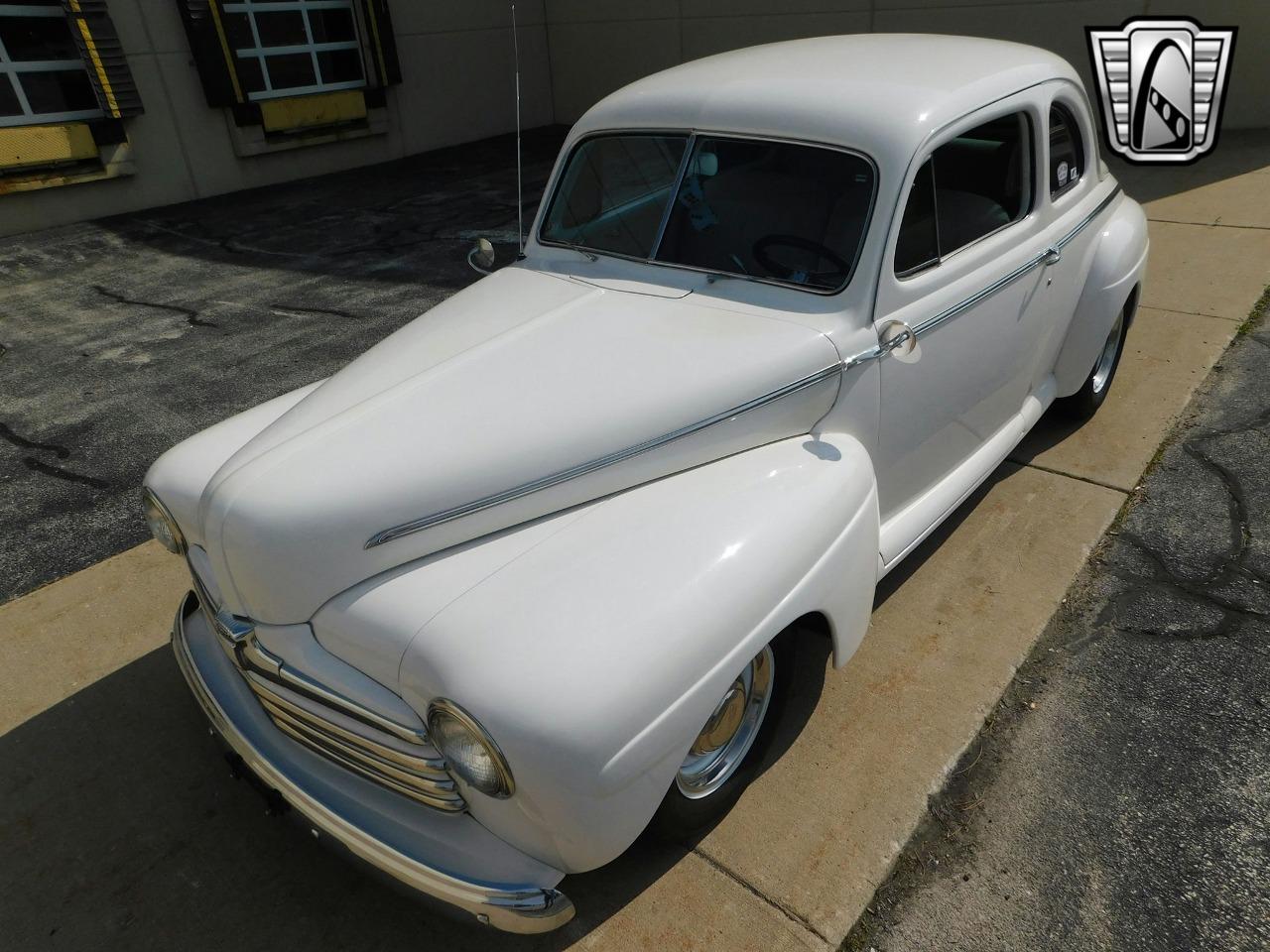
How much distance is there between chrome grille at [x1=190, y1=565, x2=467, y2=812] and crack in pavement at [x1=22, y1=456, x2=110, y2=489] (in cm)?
263

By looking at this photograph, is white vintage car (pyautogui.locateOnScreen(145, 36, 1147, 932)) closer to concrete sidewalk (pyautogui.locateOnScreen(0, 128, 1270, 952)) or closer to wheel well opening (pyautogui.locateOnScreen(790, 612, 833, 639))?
wheel well opening (pyautogui.locateOnScreen(790, 612, 833, 639))

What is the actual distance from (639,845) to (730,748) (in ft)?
1.21

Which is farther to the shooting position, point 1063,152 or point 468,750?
point 1063,152

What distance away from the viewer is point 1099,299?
3.79 meters

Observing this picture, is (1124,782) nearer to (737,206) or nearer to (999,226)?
(999,226)

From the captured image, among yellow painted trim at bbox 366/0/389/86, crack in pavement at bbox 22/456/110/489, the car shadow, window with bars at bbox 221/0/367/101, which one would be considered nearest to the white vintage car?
the car shadow

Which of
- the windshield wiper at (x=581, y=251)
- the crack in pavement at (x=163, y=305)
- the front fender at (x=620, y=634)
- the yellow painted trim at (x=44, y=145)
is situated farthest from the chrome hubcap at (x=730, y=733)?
the yellow painted trim at (x=44, y=145)

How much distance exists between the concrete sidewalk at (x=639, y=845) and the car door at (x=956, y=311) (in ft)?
1.33

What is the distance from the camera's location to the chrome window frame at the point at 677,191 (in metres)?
2.65

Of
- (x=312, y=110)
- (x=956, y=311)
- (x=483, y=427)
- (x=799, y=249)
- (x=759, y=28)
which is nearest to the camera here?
(x=483, y=427)

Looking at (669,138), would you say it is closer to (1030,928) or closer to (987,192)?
(987,192)

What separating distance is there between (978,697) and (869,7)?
9.78 m

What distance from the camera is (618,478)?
231 centimetres

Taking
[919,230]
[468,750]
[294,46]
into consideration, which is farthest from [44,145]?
[468,750]
